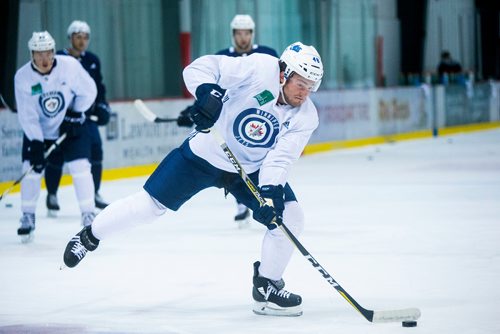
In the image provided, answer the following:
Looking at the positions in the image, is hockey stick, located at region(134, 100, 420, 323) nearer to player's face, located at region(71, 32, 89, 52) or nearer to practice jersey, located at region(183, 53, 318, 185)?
practice jersey, located at region(183, 53, 318, 185)

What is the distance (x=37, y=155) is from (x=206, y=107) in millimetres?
2975

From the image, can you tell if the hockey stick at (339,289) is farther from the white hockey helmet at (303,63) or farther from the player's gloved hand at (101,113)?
the player's gloved hand at (101,113)

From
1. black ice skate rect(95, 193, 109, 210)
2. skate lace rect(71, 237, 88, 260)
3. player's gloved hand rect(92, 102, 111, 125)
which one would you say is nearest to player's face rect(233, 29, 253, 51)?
player's gloved hand rect(92, 102, 111, 125)

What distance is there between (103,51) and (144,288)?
9603mm

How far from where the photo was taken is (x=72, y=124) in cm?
782

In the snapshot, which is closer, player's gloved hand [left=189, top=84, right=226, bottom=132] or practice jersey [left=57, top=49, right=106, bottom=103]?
player's gloved hand [left=189, top=84, right=226, bottom=132]

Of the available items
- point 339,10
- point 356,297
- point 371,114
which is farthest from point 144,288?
point 339,10

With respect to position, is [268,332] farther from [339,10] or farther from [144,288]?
[339,10]

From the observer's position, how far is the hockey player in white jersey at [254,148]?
16.1 ft

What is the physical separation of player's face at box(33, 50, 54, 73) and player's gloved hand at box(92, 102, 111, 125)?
3.63 feet

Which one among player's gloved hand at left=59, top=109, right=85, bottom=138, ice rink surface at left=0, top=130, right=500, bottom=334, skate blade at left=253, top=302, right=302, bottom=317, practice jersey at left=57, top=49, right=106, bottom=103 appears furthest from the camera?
practice jersey at left=57, top=49, right=106, bottom=103

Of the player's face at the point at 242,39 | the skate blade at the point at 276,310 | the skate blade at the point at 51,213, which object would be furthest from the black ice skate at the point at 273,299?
the skate blade at the point at 51,213

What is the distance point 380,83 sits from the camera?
69.3ft

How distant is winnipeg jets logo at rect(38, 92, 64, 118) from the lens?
25.5 ft
